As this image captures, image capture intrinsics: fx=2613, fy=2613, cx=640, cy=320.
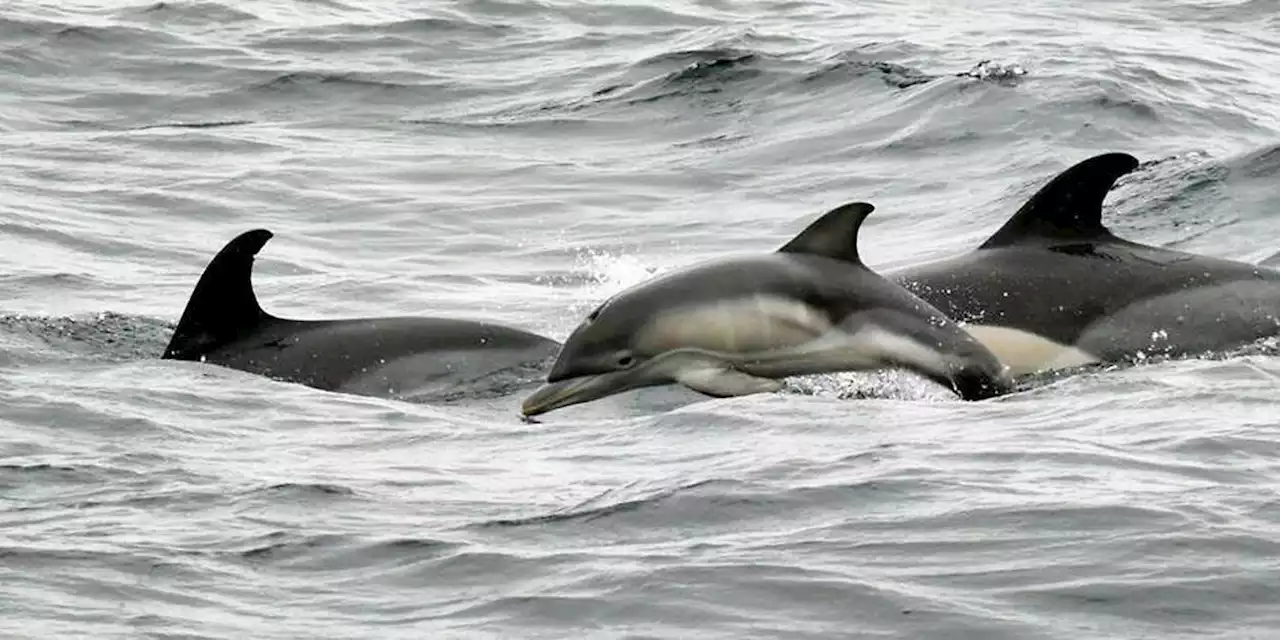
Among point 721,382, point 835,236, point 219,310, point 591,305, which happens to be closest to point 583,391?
point 721,382

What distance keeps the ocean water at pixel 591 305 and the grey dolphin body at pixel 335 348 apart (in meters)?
0.24

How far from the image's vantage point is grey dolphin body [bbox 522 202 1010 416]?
9.27 m

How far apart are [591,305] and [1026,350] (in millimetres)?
3121

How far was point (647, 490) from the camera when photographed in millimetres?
7629

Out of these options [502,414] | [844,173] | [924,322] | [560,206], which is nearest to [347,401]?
[502,414]

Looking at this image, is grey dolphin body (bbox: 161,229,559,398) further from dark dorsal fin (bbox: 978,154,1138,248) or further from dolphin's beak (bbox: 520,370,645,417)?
dark dorsal fin (bbox: 978,154,1138,248)

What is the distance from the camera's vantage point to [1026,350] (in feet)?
33.5

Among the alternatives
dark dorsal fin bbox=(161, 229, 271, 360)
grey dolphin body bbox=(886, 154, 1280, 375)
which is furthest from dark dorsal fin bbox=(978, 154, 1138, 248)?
dark dorsal fin bbox=(161, 229, 271, 360)

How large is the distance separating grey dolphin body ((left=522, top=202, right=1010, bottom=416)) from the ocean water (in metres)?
0.11

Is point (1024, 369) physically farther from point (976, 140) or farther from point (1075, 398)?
point (976, 140)

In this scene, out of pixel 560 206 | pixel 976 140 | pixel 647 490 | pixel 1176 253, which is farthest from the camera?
pixel 976 140

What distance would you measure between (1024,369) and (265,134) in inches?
387

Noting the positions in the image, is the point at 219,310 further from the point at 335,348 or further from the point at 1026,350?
the point at 1026,350

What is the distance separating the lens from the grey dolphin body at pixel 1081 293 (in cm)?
1026
